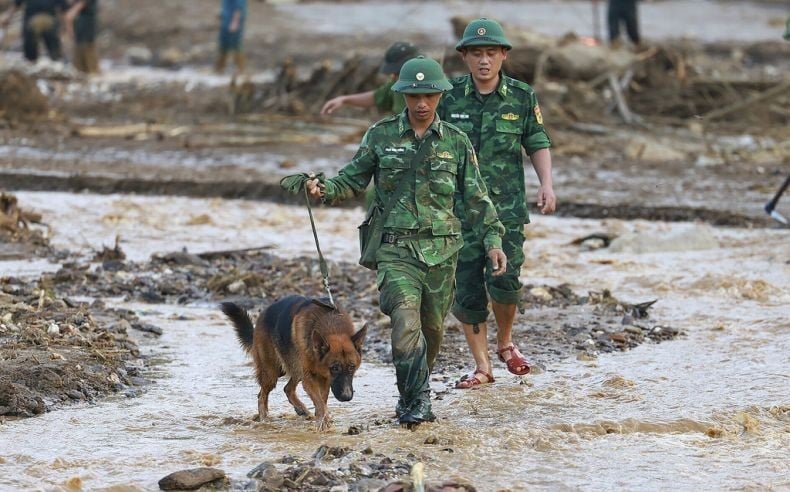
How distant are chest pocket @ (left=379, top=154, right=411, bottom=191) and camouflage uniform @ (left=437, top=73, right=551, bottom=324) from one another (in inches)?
33.7

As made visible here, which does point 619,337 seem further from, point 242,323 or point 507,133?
point 242,323

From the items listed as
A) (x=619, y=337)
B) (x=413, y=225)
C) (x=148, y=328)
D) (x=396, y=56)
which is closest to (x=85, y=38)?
(x=148, y=328)

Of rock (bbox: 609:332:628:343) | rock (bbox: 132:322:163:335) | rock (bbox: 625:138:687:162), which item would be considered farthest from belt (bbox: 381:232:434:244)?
A: rock (bbox: 625:138:687:162)

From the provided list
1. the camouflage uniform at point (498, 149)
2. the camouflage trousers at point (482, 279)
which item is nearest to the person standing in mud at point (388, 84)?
the camouflage uniform at point (498, 149)

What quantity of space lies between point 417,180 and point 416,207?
0.13m

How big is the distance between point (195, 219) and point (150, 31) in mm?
18072

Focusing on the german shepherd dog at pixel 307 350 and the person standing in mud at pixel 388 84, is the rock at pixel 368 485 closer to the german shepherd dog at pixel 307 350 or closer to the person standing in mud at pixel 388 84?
the german shepherd dog at pixel 307 350

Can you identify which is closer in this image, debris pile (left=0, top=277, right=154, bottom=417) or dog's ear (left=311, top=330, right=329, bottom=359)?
dog's ear (left=311, top=330, right=329, bottom=359)

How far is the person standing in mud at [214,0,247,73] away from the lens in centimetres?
2459

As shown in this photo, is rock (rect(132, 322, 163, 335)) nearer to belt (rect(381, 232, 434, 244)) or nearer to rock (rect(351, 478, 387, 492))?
belt (rect(381, 232, 434, 244))

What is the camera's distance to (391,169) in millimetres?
7230

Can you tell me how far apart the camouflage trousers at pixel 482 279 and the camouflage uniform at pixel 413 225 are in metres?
0.68

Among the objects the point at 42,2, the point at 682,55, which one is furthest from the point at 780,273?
the point at 42,2

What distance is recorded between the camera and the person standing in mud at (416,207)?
7125 mm
